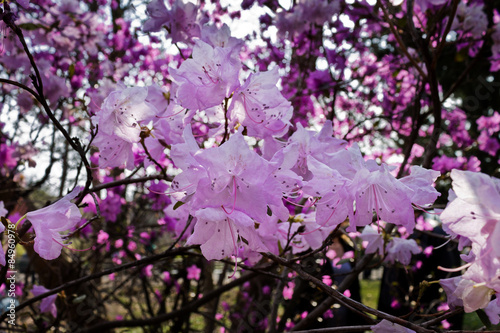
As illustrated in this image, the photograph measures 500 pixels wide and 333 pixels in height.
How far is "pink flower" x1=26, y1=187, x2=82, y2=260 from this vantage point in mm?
957

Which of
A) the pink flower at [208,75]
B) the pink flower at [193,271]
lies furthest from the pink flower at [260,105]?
the pink flower at [193,271]

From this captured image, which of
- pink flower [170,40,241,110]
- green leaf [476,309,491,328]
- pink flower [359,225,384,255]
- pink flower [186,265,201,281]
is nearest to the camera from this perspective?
pink flower [170,40,241,110]

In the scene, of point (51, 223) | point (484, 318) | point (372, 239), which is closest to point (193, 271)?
point (372, 239)

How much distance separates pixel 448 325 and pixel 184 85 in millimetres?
3741

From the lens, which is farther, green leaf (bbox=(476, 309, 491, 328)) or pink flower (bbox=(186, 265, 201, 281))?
pink flower (bbox=(186, 265, 201, 281))

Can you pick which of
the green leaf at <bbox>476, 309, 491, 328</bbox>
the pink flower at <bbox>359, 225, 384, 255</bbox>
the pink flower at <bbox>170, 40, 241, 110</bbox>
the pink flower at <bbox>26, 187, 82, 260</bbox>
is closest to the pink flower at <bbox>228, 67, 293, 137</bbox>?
the pink flower at <bbox>170, 40, 241, 110</bbox>

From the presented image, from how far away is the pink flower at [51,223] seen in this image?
0.96 metres

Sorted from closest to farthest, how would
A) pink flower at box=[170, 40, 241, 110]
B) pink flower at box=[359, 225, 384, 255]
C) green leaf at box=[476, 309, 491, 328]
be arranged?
pink flower at box=[170, 40, 241, 110], green leaf at box=[476, 309, 491, 328], pink flower at box=[359, 225, 384, 255]

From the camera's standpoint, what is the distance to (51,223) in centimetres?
97

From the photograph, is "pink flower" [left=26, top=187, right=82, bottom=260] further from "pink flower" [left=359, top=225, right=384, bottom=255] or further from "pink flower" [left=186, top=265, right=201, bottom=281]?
"pink flower" [left=186, top=265, right=201, bottom=281]

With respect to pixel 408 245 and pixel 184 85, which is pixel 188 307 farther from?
pixel 184 85

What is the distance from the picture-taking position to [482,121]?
214 inches

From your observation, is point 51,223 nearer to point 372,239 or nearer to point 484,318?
point 484,318

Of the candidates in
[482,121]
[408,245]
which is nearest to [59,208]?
[408,245]
